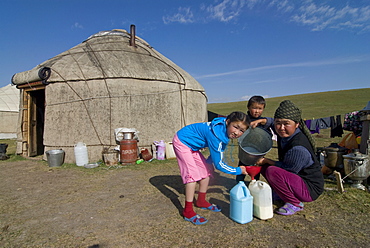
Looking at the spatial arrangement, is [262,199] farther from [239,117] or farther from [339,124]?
[339,124]

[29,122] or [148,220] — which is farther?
[29,122]

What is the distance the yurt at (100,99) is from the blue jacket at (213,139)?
4.14 metres

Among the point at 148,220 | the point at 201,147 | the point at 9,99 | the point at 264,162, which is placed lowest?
the point at 148,220

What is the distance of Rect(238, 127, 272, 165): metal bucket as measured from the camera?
2.58 m

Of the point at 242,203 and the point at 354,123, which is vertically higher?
the point at 354,123

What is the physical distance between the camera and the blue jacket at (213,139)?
2.38 m

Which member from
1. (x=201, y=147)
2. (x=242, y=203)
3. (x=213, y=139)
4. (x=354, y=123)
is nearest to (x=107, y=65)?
(x=201, y=147)

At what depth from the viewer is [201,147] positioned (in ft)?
8.98

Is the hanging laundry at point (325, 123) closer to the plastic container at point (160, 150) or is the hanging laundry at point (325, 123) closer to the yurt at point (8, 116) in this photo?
the plastic container at point (160, 150)

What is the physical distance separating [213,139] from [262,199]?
3.00 feet

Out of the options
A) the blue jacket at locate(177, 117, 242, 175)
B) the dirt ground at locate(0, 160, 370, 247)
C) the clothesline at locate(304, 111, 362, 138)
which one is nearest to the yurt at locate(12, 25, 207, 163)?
the dirt ground at locate(0, 160, 370, 247)

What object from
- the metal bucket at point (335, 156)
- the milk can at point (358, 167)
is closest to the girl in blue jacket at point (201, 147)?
the milk can at point (358, 167)

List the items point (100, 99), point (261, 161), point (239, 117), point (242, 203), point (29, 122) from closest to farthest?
point (239, 117), point (242, 203), point (261, 161), point (100, 99), point (29, 122)

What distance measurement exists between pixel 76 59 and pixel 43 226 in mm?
5281
